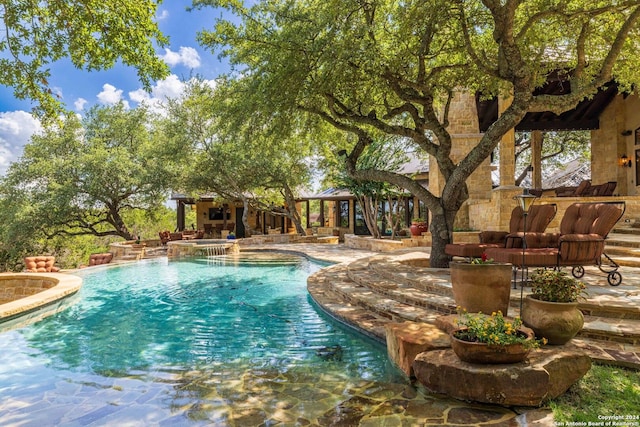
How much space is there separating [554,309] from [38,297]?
27.9ft

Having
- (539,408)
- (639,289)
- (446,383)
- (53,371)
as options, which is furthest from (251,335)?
(639,289)

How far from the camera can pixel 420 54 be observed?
23.3 ft

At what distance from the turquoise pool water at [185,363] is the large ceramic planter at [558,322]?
54.6 inches

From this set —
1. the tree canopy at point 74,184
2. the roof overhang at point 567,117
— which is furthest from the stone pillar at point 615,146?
the tree canopy at point 74,184

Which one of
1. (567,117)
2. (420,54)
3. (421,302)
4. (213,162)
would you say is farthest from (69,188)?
(567,117)

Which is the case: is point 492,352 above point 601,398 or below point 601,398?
above

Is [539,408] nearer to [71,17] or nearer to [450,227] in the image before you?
[450,227]

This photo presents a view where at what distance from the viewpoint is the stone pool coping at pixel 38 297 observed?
20.6 ft

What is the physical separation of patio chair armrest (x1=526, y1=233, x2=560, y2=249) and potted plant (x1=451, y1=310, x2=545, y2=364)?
3347mm

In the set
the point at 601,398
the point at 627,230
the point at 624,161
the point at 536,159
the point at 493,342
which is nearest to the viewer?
the point at 601,398

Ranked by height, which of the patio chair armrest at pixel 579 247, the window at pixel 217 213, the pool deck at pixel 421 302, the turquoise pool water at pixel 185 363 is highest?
the window at pixel 217 213

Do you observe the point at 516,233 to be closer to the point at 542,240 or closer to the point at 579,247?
the point at 542,240

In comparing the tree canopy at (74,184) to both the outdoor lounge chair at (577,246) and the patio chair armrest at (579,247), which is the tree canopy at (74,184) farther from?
the patio chair armrest at (579,247)

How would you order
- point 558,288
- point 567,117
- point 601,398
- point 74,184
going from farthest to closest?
point 74,184 < point 567,117 < point 558,288 < point 601,398
